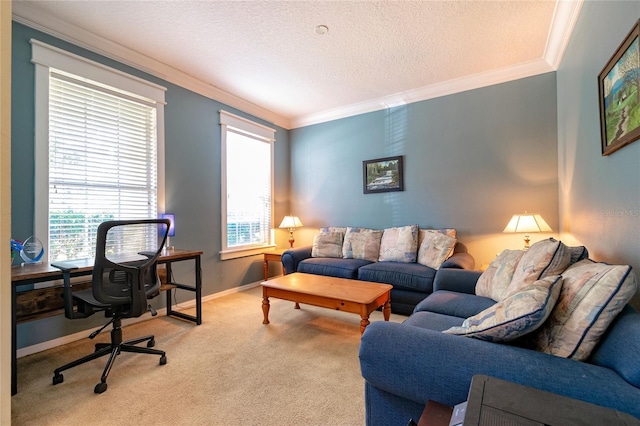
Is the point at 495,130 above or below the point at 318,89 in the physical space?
below

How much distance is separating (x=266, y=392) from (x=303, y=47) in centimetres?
285

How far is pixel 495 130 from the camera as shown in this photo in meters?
3.31

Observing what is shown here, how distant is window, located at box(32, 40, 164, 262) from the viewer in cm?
230

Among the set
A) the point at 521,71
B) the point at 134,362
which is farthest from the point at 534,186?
the point at 134,362

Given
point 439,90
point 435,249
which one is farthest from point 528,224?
point 439,90

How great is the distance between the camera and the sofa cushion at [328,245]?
389 centimetres

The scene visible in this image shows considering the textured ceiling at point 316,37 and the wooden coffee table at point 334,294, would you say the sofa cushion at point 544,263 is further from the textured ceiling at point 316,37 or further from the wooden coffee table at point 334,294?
the textured ceiling at point 316,37

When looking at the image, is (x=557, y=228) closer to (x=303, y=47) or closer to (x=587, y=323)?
(x=587, y=323)

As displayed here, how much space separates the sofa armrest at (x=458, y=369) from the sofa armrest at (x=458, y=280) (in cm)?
134

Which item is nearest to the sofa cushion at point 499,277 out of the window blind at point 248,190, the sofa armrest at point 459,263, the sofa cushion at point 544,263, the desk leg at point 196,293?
the sofa cushion at point 544,263

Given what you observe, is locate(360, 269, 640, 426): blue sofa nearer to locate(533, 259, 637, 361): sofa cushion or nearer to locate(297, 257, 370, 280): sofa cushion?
locate(533, 259, 637, 361): sofa cushion

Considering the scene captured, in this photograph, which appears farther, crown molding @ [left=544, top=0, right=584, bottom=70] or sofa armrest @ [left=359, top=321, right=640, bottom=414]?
crown molding @ [left=544, top=0, right=584, bottom=70]

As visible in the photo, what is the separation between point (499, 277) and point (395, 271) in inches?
46.8

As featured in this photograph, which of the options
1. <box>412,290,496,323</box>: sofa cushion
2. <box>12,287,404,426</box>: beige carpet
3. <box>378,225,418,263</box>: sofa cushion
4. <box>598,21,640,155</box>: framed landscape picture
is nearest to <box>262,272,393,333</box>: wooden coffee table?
<box>12,287,404,426</box>: beige carpet
